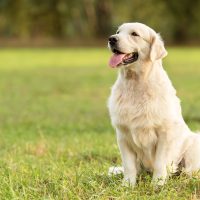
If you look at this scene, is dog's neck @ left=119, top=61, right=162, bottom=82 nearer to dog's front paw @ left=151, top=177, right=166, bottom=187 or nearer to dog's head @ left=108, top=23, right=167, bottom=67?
dog's head @ left=108, top=23, right=167, bottom=67

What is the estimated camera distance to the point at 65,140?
423 inches

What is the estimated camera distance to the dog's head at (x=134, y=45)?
6434 mm

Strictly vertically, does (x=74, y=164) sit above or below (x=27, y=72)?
above

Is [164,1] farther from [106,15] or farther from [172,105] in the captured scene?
[172,105]

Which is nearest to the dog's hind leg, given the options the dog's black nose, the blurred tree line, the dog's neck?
the dog's neck

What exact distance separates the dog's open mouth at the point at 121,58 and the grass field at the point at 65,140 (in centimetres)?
121

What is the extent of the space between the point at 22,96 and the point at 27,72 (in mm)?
10339

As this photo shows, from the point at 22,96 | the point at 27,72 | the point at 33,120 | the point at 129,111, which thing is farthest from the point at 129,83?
the point at 27,72

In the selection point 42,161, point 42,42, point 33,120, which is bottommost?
point 42,42

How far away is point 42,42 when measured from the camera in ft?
189

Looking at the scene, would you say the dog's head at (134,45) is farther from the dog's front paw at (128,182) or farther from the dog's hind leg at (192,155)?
the dog's front paw at (128,182)

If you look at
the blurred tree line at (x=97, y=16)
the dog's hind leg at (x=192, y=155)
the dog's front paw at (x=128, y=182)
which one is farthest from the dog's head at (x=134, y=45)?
the blurred tree line at (x=97, y=16)

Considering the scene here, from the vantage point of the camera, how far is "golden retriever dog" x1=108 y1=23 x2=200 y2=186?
6348mm

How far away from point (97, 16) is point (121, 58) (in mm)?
52773
